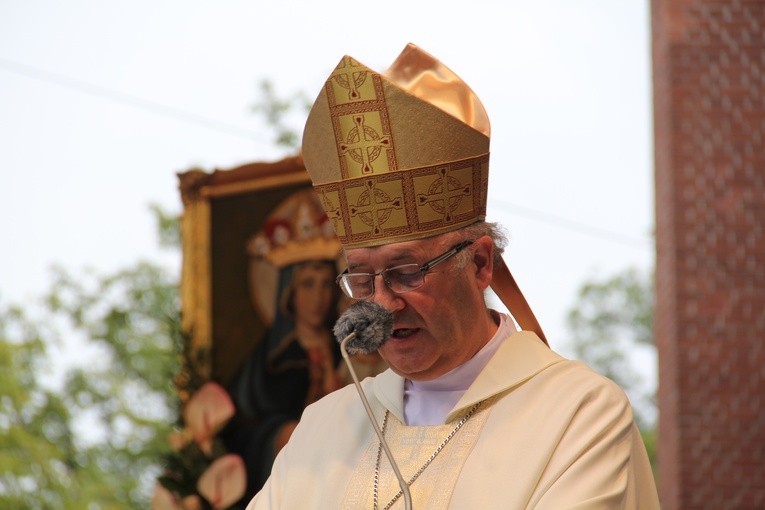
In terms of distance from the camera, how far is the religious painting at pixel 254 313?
6.12 m

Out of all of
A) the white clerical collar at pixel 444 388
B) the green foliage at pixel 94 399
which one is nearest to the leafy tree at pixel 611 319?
the green foliage at pixel 94 399

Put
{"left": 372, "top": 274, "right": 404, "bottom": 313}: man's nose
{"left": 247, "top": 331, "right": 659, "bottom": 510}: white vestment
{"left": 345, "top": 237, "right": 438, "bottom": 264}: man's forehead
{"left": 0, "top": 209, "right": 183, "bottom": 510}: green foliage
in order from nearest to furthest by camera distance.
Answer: {"left": 247, "top": 331, "right": 659, "bottom": 510}: white vestment < {"left": 372, "top": 274, "right": 404, "bottom": 313}: man's nose < {"left": 345, "top": 237, "right": 438, "bottom": 264}: man's forehead < {"left": 0, "top": 209, "right": 183, "bottom": 510}: green foliage

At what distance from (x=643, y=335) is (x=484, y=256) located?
2120 centimetres

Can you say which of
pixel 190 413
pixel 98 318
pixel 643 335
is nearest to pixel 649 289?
pixel 643 335

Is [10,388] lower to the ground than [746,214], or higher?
lower

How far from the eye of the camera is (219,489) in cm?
575

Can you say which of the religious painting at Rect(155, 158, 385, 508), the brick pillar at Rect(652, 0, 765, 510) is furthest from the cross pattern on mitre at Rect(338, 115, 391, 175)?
the brick pillar at Rect(652, 0, 765, 510)

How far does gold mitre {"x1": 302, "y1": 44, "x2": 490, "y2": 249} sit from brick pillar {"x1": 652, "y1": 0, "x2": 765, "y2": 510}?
393 cm

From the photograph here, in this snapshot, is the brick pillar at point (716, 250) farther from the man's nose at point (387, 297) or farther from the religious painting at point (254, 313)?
the man's nose at point (387, 297)

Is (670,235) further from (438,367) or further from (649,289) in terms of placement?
(649,289)

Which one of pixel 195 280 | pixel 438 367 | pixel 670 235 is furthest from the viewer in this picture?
pixel 670 235

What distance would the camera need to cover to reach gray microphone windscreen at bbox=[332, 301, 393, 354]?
2793 mm

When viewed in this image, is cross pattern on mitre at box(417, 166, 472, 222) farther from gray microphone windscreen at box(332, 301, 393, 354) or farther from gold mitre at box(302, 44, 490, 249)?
gray microphone windscreen at box(332, 301, 393, 354)

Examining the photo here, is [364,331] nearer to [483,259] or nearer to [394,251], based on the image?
[394,251]
